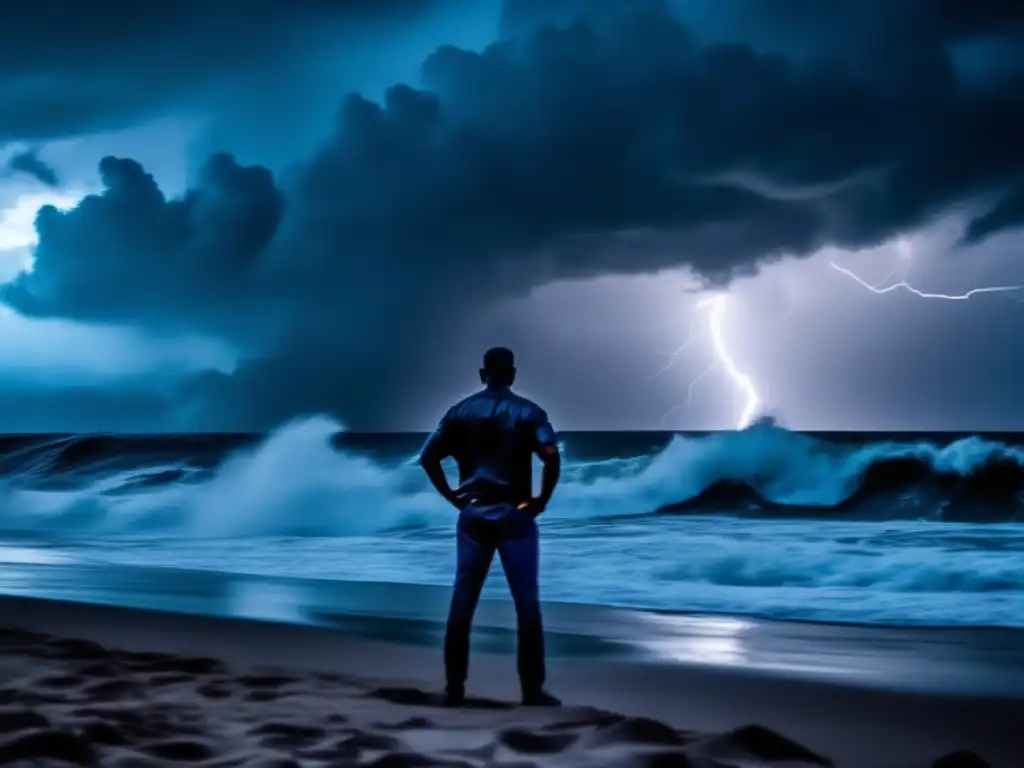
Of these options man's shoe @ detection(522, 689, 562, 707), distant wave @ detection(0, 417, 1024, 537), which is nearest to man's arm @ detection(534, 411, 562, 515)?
man's shoe @ detection(522, 689, 562, 707)

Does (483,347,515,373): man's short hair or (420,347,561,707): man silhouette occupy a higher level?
(483,347,515,373): man's short hair

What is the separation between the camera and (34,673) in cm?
572

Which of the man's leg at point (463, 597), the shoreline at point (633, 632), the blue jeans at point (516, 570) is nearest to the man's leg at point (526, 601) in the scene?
the blue jeans at point (516, 570)

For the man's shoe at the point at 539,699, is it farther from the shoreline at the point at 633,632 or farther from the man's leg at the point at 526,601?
the shoreline at the point at 633,632

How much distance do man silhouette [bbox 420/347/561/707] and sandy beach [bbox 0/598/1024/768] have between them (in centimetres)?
25

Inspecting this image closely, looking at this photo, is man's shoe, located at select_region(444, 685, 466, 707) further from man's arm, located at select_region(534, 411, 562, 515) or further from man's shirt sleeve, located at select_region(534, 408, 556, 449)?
man's shirt sleeve, located at select_region(534, 408, 556, 449)

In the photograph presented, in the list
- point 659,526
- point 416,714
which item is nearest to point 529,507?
point 416,714

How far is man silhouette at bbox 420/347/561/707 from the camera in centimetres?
527

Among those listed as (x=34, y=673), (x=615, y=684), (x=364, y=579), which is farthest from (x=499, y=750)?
(x=364, y=579)

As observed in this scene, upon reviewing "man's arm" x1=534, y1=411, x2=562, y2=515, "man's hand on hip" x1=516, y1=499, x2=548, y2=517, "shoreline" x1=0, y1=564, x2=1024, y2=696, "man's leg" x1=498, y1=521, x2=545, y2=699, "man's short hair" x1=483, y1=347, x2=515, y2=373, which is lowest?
"shoreline" x1=0, y1=564, x2=1024, y2=696

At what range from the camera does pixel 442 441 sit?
5.43 m

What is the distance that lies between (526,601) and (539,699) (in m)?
0.47

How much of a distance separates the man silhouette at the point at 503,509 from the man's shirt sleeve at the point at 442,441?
1cm

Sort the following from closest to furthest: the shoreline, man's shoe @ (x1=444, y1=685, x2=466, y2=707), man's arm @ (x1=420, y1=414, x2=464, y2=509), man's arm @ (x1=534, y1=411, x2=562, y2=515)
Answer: man's arm @ (x1=534, y1=411, x2=562, y2=515) < man's shoe @ (x1=444, y1=685, x2=466, y2=707) < man's arm @ (x1=420, y1=414, x2=464, y2=509) < the shoreline
